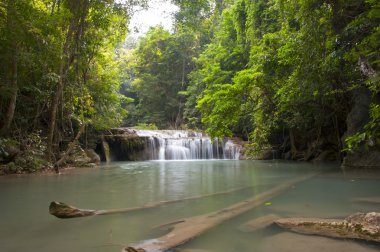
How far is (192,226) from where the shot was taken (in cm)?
299

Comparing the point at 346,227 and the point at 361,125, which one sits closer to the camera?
the point at 346,227

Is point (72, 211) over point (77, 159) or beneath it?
A: beneath

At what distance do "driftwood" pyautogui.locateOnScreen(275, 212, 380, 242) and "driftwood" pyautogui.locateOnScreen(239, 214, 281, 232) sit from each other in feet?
0.67

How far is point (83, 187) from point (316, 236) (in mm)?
4883

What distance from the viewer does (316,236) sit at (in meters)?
2.67

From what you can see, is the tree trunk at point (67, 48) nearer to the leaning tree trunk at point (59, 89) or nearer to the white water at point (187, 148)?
the leaning tree trunk at point (59, 89)

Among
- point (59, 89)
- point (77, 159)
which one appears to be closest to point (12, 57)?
point (59, 89)

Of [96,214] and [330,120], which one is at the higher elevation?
[330,120]

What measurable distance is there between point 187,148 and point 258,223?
15.7m

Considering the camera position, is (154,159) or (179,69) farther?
(179,69)

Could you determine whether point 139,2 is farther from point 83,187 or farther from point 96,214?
point 96,214

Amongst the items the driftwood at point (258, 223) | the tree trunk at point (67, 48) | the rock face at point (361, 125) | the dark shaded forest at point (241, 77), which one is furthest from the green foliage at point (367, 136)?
the tree trunk at point (67, 48)

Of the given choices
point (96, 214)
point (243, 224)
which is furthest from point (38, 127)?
point (243, 224)

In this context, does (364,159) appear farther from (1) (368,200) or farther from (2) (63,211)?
(2) (63,211)
